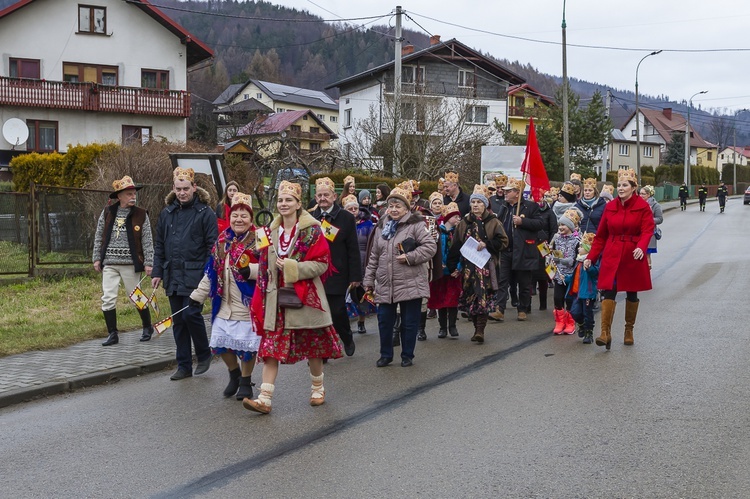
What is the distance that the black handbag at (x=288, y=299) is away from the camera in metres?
7.19

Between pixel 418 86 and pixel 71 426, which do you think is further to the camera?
pixel 418 86

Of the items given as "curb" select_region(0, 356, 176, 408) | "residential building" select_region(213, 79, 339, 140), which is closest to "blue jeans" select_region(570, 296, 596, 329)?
"curb" select_region(0, 356, 176, 408)

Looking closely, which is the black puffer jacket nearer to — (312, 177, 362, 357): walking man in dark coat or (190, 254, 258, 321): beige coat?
(190, 254, 258, 321): beige coat

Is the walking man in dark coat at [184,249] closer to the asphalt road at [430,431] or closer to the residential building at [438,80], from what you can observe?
the asphalt road at [430,431]

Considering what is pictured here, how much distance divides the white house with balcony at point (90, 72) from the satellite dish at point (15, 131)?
89 centimetres

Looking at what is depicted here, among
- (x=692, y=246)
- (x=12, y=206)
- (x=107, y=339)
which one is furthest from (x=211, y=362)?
(x=692, y=246)

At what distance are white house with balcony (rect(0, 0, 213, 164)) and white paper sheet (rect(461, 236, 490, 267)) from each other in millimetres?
30008

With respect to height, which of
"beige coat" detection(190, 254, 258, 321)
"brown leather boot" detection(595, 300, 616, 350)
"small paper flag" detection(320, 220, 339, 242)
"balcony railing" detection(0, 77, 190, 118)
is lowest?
"brown leather boot" detection(595, 300, 616, 350)

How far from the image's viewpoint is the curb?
8.00 m

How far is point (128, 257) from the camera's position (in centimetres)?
1087

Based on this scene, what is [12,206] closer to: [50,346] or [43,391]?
[50,346]

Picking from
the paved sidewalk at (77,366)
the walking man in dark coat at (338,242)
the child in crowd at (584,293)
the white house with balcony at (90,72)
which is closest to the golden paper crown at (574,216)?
the child in crowd at (584,293)

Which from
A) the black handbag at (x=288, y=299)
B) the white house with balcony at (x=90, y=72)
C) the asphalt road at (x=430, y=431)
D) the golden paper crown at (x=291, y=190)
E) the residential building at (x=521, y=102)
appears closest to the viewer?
the asphalt road at (x=430, y=431)

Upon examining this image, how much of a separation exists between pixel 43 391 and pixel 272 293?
2.65m
